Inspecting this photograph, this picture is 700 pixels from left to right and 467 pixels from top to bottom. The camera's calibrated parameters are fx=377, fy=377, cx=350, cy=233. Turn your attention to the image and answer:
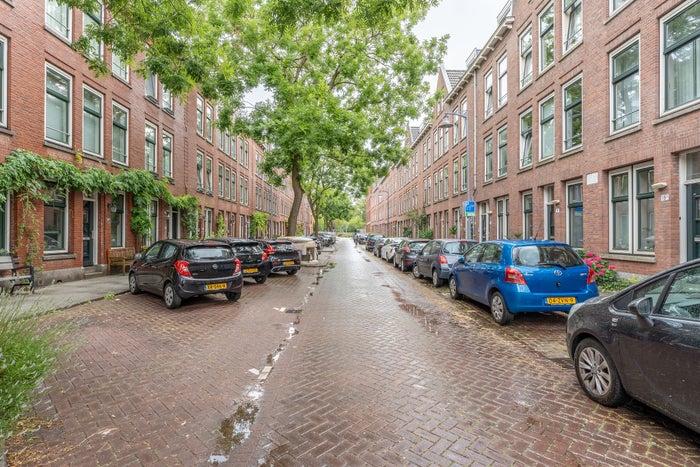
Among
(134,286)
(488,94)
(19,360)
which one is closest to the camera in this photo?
(19,360)

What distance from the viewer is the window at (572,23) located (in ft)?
41.7

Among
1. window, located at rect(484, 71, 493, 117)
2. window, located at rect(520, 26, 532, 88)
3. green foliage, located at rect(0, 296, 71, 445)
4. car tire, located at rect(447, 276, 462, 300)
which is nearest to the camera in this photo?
green foliage, located at rect(0, 296, 71, 445)

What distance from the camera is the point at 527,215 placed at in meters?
16.1

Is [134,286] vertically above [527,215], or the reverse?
[527,215]

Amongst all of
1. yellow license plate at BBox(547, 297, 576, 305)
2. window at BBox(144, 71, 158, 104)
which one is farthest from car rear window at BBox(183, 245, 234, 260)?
window at BBox(144, 71, 158, 104)

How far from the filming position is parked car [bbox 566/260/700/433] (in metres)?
2.78

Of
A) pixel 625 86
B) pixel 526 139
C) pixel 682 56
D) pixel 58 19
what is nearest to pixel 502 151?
pixel 526 139

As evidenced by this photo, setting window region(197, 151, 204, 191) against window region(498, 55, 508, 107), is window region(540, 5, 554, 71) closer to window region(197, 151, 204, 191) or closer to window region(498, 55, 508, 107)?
window region(498, 55, 508, 107)

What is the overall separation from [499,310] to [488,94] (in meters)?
16.8

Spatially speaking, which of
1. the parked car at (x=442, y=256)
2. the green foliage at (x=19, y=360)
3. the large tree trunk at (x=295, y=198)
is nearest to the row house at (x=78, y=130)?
the large tree trunk at (x=295, y=198)

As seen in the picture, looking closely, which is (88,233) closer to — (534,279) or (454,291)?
(454,291)

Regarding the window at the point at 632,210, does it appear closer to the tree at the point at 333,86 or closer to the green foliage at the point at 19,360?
the tree at the point at 333,86

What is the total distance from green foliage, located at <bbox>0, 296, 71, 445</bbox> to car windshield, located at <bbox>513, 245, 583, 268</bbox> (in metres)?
6.48

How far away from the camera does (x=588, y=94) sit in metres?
11.8
